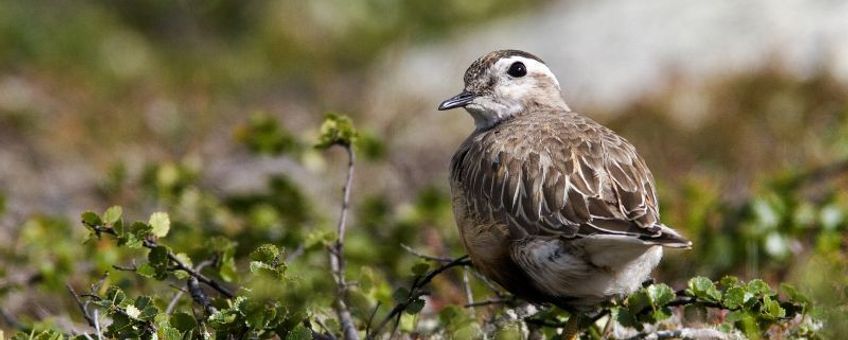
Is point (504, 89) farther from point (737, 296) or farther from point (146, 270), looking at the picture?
point (146, 270)

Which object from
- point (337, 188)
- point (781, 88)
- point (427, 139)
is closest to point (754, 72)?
point (781, 88)

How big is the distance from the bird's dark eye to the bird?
67 cm

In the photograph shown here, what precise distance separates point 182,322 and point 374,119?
6.98 metres

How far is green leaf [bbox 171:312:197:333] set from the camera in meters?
4.54

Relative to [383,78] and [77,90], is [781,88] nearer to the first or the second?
[383,78]

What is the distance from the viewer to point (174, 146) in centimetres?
1102

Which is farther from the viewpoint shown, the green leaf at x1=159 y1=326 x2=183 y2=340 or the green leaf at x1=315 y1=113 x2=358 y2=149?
the green leaf at x1=315 y1=113 x2=358 y2=149

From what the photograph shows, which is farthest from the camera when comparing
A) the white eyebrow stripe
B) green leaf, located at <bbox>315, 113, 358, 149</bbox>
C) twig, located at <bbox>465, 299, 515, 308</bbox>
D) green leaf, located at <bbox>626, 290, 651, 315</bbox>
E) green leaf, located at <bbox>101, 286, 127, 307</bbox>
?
the white eyebrow stripe

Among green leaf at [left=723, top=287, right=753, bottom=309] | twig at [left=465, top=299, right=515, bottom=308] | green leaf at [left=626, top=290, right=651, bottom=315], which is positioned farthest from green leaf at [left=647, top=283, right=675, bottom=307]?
twig at [left=465, top=299, right=515, bottom=308]

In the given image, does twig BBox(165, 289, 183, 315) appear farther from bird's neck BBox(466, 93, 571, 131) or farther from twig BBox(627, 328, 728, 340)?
twig BBox(627, 328, 728, 340)

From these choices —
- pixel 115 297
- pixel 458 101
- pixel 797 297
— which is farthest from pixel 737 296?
pixel 115 297

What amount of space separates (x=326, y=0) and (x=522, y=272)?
1103 centimetres

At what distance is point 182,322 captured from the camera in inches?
179

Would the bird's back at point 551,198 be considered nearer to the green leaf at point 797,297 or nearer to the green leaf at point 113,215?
the green leaf at point 797,297
